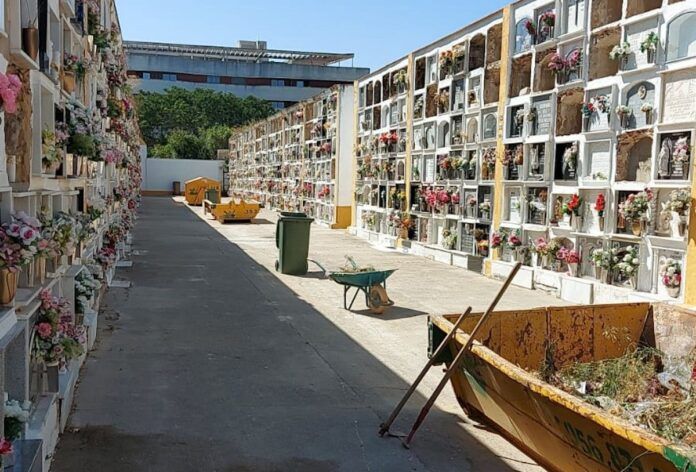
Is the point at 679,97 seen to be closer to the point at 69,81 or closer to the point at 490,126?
the point at 490,126

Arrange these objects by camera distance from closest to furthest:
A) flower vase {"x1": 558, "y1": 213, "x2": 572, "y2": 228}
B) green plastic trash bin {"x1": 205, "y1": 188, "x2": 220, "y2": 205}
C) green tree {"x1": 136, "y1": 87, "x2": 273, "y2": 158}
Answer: flower vase {"x1": 558, "y1": 213, "x2": 572, "y2": 228}, green plastic trash bin {"x1": 205, "y1": 188, "x2": 220, "y2": 205}, green tree {"x1": 136, "y1": 87, "x2": 273, "y2": 158}

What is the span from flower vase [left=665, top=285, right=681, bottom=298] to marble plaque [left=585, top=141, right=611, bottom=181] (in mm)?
1734

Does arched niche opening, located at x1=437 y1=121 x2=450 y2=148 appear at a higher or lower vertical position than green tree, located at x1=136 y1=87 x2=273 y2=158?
lower

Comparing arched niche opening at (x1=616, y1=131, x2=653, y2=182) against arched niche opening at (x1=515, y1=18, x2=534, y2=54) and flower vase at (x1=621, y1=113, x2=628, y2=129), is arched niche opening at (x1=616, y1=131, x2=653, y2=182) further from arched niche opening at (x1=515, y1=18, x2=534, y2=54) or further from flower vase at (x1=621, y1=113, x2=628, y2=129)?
arched niche opening at (x1=515, y1=18, x2=534, y2=54)

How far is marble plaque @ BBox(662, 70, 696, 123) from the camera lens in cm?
724

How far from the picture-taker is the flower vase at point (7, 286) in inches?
117

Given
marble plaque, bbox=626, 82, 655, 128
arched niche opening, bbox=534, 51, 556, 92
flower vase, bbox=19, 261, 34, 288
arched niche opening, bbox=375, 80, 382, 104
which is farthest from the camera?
arched niche opening, bbox=375, 80, 382, 104

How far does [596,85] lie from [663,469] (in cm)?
703

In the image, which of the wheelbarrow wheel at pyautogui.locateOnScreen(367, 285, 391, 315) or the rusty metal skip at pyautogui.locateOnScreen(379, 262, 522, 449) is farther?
the wheelbarrow wheel at pyautogui.locateOnScreen(367, 285, 391, 315)

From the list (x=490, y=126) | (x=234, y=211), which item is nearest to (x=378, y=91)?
(x=490, y=126)

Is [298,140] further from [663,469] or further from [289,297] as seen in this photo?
[663,469]

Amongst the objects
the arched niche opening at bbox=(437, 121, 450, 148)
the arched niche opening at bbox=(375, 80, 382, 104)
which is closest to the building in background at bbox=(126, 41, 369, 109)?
the arched niche opening at bbox=(375, 80, 382, 104)

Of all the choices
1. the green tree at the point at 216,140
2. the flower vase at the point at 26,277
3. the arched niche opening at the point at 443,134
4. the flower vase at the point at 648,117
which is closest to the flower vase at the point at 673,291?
the flower vase at the point at 648,117

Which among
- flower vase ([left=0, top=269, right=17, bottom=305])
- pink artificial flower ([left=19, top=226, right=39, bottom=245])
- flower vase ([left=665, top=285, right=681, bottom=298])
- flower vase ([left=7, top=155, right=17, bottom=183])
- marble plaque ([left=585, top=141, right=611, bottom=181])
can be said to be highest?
marble plaque ([left=585, top=141, right=611, bottom=181])
